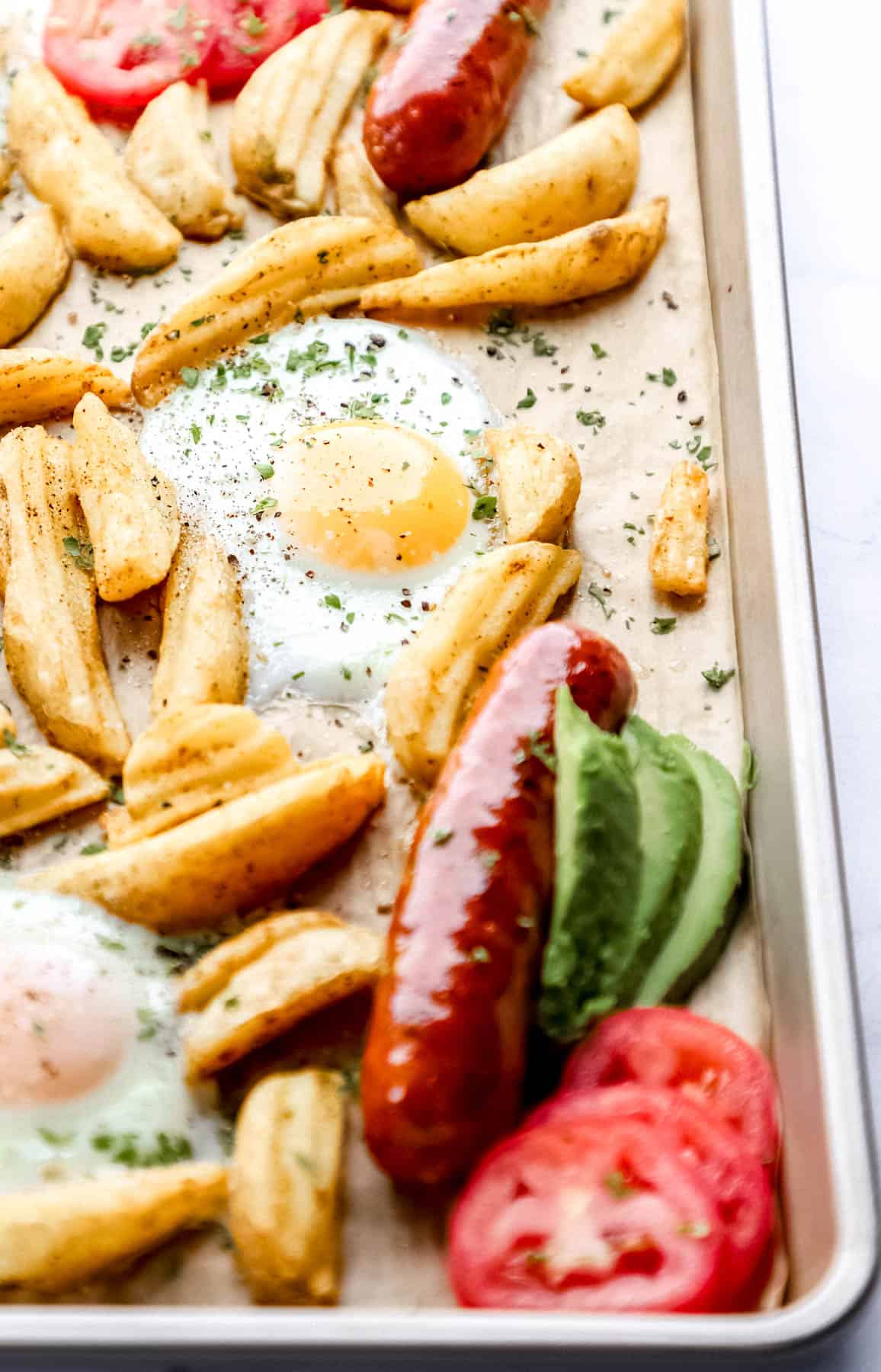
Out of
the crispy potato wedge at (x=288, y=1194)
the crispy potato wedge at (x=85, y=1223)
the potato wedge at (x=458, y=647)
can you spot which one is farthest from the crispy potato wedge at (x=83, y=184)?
the crispy potato wedge at (x=85, y=1223)

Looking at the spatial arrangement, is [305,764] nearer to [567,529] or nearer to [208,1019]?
[208,1019]

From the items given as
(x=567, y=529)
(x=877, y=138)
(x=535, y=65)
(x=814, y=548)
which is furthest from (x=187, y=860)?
(x=877, y=138)

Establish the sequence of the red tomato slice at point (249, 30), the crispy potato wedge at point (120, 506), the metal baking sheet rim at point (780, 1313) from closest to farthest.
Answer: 1. the metal baking sheet rim at point (780, 1313)
2. the crispy potato wedge at point (120, 506)
3. the red tomato slice at point (249, 30)

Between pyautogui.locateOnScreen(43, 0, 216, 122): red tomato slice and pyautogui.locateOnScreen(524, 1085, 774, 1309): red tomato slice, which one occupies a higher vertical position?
pyautogui.locateOnScreen(43, 0, 216, 122): red tomato slice

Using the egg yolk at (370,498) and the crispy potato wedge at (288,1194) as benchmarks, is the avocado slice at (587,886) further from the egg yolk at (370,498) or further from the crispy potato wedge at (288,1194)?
the egg yolk at (370,498)

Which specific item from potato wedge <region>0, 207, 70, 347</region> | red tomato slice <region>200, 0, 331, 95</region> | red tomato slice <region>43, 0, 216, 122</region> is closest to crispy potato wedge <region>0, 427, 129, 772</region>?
potato wedge <region>0, 207, 70, 347</region>

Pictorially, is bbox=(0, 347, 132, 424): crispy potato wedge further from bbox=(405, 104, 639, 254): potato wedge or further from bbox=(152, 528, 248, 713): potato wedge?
bbox=(405, 104, 639, 254): potato wedge
